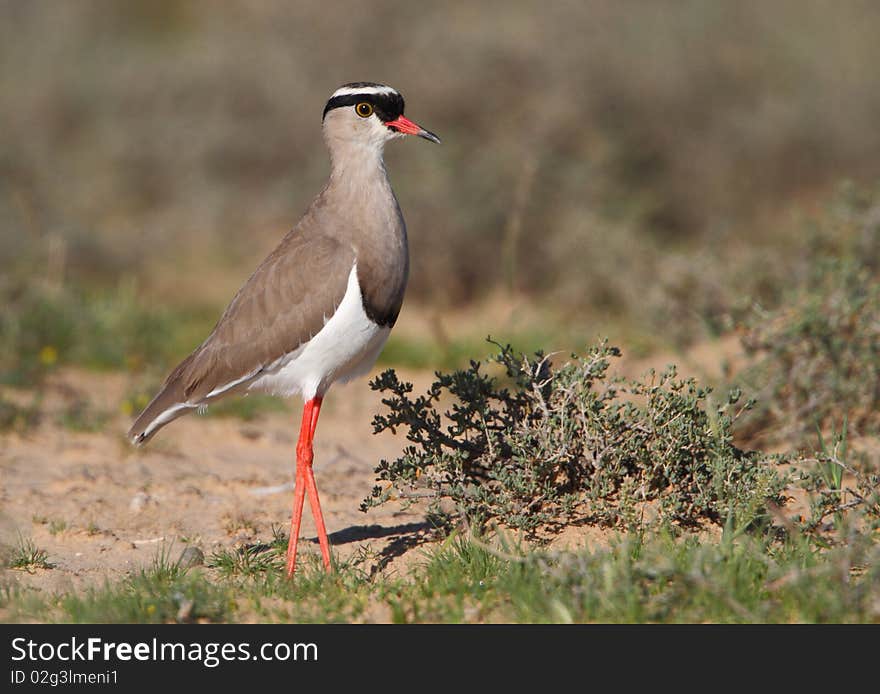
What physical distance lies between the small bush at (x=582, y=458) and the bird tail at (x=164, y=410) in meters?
0.94

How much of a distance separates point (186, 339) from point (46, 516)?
3110mm

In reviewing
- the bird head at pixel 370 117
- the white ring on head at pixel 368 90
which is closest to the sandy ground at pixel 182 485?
the bird head at pixel 370 117

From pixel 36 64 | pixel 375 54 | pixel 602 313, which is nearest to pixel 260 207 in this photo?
pixel 375 54

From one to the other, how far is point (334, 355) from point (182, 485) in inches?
71.8

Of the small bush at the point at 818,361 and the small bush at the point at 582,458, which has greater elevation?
the small bush at the point at 818,361

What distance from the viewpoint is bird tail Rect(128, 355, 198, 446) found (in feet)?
15.8

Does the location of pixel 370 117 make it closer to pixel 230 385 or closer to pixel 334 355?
pixel 334 355

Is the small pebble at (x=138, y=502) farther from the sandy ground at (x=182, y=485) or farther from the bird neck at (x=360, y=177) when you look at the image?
the bird neck at (x=360, y=177)

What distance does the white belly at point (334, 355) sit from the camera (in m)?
4.40

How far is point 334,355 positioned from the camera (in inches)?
175

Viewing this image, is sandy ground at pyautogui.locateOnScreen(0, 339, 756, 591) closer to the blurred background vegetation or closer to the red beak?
the blurred background vegetation

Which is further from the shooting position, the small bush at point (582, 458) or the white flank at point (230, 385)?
the white flank at point (230, 385)

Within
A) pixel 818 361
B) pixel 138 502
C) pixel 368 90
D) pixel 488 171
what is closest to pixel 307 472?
pixel 138 502
